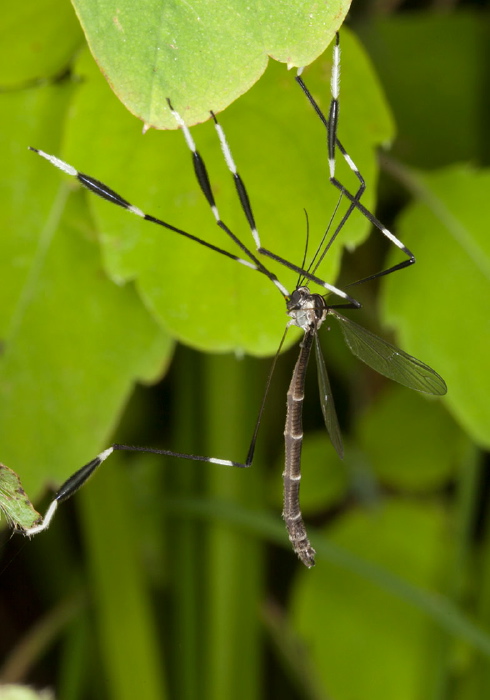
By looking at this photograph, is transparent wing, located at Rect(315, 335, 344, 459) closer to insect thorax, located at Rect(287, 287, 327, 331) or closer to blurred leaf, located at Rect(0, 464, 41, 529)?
insect thorax, located at Rect(287, 287, 327, 331)

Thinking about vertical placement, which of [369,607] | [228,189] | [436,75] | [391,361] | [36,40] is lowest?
[369,607]

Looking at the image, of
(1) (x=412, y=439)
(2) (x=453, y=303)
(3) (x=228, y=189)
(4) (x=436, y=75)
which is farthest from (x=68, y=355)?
(4) (x=436, y=75)

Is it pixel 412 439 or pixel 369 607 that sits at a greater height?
pixel 412 439

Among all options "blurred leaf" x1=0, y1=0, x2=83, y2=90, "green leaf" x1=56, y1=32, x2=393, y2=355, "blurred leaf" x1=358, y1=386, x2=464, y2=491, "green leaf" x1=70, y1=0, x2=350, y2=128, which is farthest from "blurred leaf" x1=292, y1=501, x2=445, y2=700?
"green leaf" x1=70, y1=0, x2=350, y2=128

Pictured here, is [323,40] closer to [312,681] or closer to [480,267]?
[480,267]

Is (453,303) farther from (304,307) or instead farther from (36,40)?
(36,40)

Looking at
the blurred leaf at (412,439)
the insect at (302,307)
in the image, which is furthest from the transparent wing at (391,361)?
the blurred leaf at (412,439)
